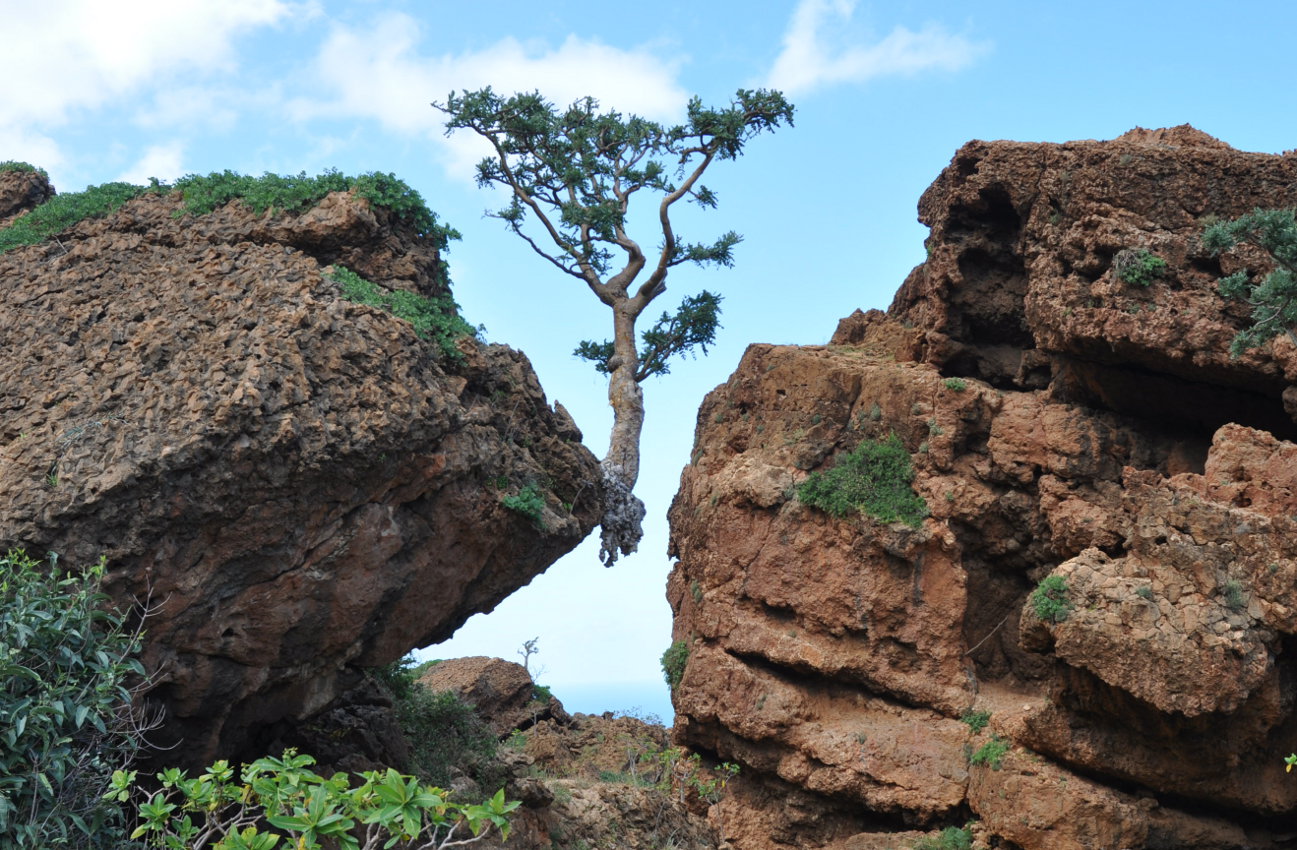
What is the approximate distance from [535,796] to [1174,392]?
10.5 m

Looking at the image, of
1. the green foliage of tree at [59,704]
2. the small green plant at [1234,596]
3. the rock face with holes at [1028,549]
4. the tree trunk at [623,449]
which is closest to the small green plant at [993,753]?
the rock face with holes at [1028,549]

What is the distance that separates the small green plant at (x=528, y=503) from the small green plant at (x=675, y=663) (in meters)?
7.22

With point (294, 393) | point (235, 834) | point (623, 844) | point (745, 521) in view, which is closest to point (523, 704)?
point (745, 521)

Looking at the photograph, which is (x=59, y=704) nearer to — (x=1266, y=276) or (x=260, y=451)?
(x=260, y=451)

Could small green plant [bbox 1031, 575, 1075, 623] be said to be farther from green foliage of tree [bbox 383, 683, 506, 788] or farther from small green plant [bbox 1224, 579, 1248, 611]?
green foliage of tree [bbox 383, 683, 506, 788]

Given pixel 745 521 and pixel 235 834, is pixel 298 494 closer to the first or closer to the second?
pixel 235 834

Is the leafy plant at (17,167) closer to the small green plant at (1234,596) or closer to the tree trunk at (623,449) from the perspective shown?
the tree trunk at (623,449)

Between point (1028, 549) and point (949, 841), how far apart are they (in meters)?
4.58

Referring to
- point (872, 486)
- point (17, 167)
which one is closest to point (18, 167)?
point (17, 167)

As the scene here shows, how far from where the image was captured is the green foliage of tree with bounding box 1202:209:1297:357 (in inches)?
552

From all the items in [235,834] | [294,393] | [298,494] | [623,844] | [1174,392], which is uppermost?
[1174,392]

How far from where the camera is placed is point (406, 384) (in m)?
11.7

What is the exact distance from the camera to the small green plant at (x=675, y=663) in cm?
1970

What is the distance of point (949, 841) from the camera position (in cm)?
1570
